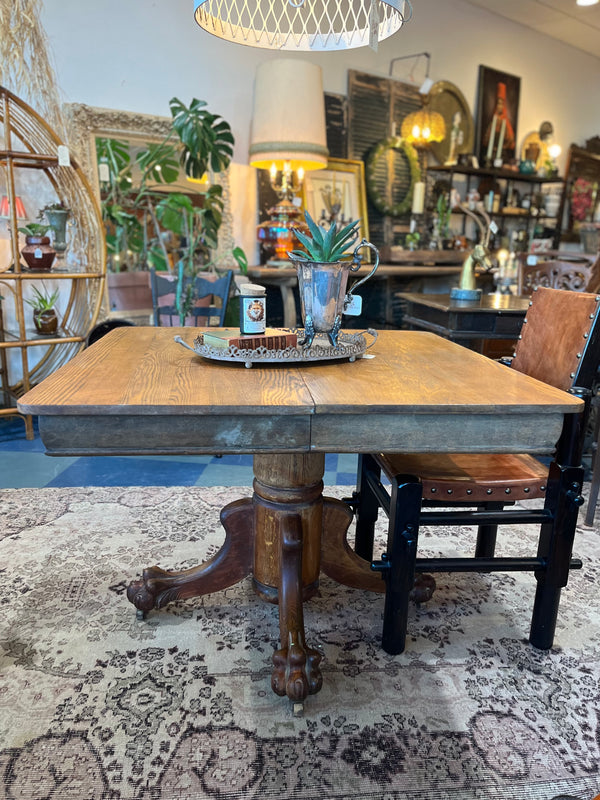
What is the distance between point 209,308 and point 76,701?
216 centimetres

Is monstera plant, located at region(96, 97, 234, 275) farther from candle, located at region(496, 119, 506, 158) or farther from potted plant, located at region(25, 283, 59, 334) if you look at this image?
candle, located at region(496, 119, 506, 158)

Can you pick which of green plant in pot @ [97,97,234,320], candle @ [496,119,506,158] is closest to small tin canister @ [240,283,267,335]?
green plant in pot @ [97,97,234,320]

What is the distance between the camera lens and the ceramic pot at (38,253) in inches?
124

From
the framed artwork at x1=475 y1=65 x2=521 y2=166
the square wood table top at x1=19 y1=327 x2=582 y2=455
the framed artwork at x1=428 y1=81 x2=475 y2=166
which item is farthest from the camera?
the framed artwork at x1=475 y1=65 x2=521 y2=166

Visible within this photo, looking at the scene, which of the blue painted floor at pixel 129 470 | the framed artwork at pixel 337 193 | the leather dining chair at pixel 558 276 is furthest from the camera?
the framed artwork at pixel 337 193

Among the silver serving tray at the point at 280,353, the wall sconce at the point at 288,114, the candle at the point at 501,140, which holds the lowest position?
the silver serving tray at the point at 280,353

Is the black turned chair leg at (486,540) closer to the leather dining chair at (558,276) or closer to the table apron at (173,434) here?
the table apron at (173,434)

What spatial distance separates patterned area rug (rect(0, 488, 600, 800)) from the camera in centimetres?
120

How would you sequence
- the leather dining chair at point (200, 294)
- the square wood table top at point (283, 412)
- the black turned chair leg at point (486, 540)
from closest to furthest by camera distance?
the square wood table top at point (283, 412), the black turned chair leg at point (486, 540), the leather dining chair at point (200, 294)

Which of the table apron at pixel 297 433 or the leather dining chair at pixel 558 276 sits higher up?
the leather dining chair at pixel 558 276

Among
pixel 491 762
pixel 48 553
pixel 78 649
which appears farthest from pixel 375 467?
pixel 48 553

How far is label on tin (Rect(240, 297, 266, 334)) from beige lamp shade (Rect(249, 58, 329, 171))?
2.45 meters

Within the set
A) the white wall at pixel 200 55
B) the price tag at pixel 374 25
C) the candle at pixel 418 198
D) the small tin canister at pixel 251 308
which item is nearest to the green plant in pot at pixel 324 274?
the small tin canister at pixel 251 308

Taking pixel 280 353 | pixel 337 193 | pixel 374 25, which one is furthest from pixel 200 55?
pixel 280 353
